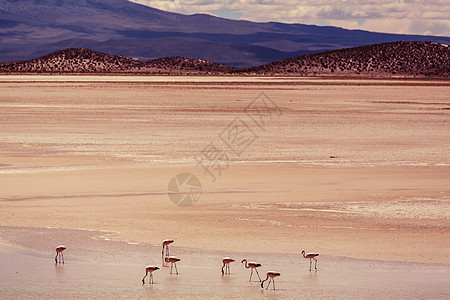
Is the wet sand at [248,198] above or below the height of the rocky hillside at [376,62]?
below

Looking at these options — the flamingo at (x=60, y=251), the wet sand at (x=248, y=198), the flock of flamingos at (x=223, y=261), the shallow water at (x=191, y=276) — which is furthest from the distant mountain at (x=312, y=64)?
the flamingo at (x=60, y=251)

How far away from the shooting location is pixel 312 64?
129875 mm

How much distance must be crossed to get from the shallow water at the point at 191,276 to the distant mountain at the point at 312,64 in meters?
108

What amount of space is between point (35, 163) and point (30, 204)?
21.6ft

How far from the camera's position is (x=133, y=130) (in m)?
33.8

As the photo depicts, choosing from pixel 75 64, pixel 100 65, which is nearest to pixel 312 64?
pixel 100 65

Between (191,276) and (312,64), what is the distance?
11987 cm

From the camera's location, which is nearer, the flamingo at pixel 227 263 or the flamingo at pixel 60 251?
the flamingo at pixel 227 263

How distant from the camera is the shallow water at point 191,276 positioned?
10.9m

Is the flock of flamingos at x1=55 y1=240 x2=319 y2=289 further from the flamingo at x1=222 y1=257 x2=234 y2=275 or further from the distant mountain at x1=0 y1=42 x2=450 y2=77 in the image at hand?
the distant mountain at x1=0 y1=42 x2=450 y2=77

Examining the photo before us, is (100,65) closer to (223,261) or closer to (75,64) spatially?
(75,64)

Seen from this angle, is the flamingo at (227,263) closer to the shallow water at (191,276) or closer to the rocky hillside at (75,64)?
the shallow water at (191,276)

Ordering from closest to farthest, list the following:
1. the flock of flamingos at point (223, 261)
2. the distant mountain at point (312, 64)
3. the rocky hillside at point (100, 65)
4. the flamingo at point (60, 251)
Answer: the flock of flamingos at point (223, 261), the flamingo at point (60, 251), the distant mountain at point (312, 64), the rocky hillside at point (100, 65)

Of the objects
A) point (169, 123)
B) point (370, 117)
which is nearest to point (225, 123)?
point (169, 123)
